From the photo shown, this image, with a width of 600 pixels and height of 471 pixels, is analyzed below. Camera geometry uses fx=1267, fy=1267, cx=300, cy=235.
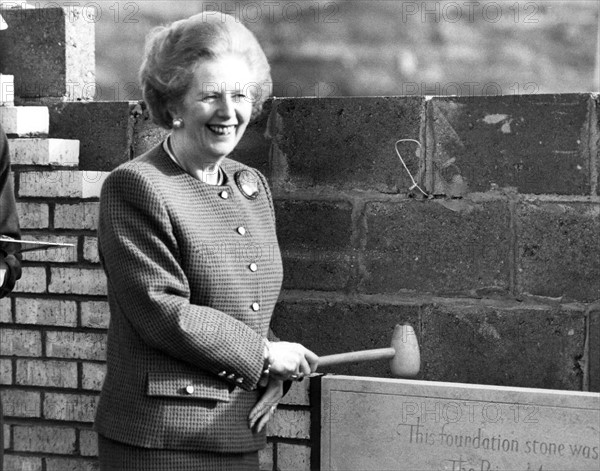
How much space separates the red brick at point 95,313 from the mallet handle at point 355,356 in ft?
3.34

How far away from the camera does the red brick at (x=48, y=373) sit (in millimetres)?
4363

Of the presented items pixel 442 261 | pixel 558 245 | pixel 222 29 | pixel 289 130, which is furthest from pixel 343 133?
pixel 222 29

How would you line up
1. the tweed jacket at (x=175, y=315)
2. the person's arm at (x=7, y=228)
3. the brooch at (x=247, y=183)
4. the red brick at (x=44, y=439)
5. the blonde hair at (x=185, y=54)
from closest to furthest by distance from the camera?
1. the tweed jacket at (x=175, y=315)
2. the blonde hair at (x=185, y=54)
3. the brooch at (x=247, y=183)
4. the person's arm at (x=7, y=228)
5. the red brick at (x=44, y=439)

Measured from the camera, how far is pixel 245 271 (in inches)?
124

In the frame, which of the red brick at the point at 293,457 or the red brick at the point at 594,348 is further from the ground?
the red brick at the point at 594,348

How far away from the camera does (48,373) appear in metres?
4.38

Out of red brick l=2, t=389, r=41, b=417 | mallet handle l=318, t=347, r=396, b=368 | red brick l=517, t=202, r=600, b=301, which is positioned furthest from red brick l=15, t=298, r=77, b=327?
red brick l=517, t=202, r=600, b=301

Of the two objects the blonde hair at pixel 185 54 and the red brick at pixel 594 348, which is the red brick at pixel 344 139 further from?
the blonde hair at pixel 185 54

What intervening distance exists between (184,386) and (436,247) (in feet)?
4.07

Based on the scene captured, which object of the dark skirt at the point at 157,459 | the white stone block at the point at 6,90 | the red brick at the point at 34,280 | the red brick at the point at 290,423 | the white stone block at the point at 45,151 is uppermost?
the white stone block at the point at 6,90

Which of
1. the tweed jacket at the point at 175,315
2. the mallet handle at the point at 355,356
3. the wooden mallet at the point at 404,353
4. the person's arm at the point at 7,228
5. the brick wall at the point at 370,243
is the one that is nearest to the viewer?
the tweed jacket at the point at 175,315

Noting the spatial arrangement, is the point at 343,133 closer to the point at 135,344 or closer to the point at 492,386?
the point at 492,386

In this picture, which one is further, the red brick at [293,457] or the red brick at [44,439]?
the red brick at [44,439]

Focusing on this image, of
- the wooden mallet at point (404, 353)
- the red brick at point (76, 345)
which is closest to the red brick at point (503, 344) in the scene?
the wooden mallet at point (404, 353)
